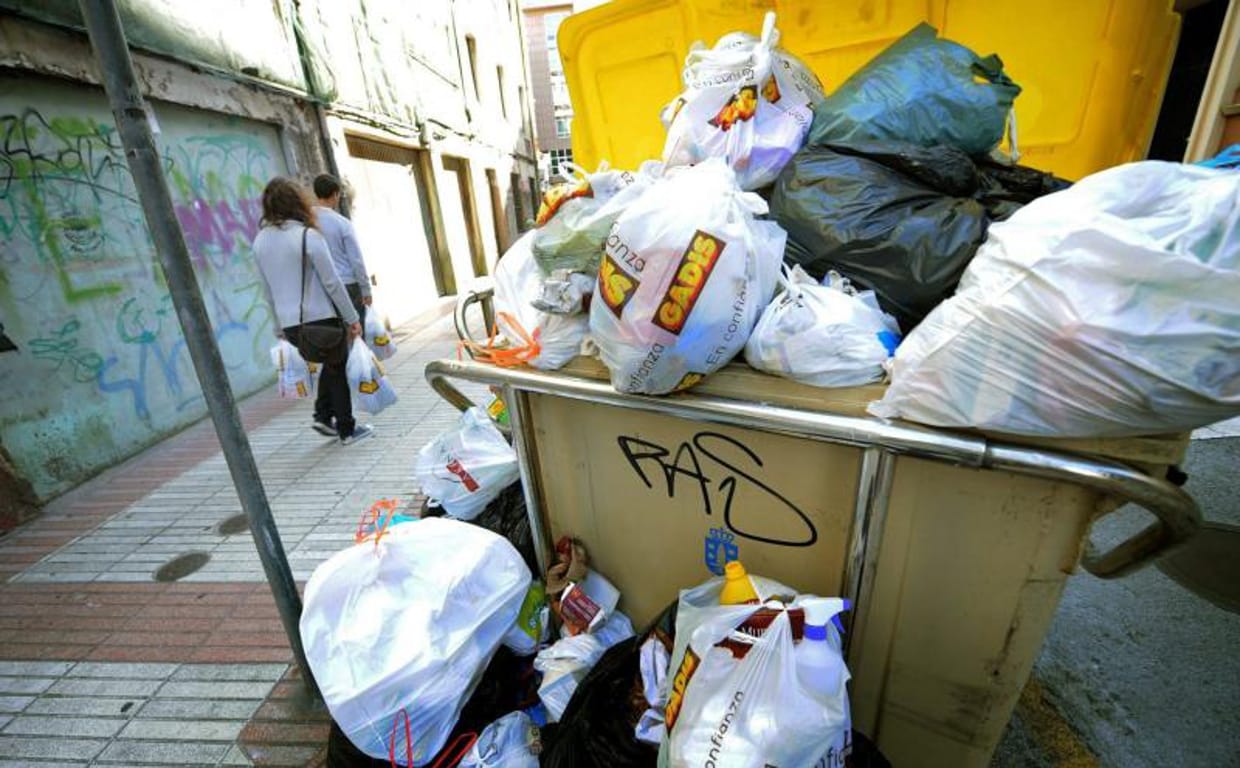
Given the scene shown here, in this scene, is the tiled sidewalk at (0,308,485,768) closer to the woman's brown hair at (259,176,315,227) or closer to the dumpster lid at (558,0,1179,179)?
the woman's brown hair at (259,176,315,227)

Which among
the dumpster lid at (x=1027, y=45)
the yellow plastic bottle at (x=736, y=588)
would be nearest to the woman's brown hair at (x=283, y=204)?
the dumpster lid at (x=1027, y=45)

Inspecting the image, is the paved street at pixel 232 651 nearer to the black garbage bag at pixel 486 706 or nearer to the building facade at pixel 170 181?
the black garbage bag at pixel 486 706

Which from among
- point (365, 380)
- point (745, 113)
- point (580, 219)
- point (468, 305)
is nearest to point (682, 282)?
point (580, 219)

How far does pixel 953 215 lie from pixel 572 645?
158 cm

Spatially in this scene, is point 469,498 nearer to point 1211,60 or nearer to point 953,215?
point 953,215

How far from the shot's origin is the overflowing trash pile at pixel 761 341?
2.75 ft

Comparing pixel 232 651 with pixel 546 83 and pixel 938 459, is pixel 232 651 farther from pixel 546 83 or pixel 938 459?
pixel 546 83

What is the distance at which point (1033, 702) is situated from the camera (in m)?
1.77

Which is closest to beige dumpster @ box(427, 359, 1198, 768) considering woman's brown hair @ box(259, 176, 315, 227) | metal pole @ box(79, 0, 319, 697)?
metal pole @ box(79, 0, 319, 697)

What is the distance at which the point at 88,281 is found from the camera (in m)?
3.92

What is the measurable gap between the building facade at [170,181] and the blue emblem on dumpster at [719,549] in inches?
68.9

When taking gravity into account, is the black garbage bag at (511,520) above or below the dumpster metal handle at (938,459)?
below

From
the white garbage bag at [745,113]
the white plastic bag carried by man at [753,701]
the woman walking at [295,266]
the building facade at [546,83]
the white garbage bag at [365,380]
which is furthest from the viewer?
the building facade at [546,83]

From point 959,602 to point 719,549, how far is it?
0.55 metres
